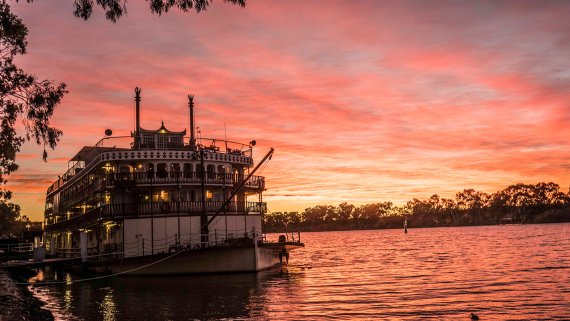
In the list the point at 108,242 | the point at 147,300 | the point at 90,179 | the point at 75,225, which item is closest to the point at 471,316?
the point at 147,300

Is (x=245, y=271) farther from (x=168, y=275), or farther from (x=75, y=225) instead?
(x=75, y=225)

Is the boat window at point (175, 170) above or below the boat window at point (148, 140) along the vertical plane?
below

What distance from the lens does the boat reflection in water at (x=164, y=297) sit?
80.1 feet

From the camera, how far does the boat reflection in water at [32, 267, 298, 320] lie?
2442cm

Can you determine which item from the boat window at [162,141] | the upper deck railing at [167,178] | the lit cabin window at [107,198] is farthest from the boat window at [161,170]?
the boat window at [162,141]

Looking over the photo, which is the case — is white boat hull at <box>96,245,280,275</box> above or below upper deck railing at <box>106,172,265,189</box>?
below

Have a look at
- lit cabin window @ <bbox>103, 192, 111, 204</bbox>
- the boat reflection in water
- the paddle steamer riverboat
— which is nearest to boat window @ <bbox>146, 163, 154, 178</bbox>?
the paddle steamer riverboat

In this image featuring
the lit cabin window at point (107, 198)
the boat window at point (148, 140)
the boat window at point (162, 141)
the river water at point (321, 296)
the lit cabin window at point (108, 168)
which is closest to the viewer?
the river water at point (321, 296)

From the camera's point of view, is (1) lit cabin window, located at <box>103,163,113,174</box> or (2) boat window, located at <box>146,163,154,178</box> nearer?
(2) boat window, located at <box>146,163,154,178</box>

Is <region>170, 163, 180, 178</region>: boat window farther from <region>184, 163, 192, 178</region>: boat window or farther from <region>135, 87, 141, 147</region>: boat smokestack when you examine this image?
<region>135, 87, 141, 147</region>: boat smokestack

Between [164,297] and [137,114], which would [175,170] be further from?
[164,297]

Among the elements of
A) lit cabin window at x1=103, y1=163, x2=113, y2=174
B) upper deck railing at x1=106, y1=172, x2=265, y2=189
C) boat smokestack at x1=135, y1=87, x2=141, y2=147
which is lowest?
upper deck railing at x1=106, y1=172, x2=265, y2=189

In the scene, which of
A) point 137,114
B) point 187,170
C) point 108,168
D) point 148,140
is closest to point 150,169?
point 187,170

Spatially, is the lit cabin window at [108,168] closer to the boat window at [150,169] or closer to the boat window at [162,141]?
the boat window at [150,169]
